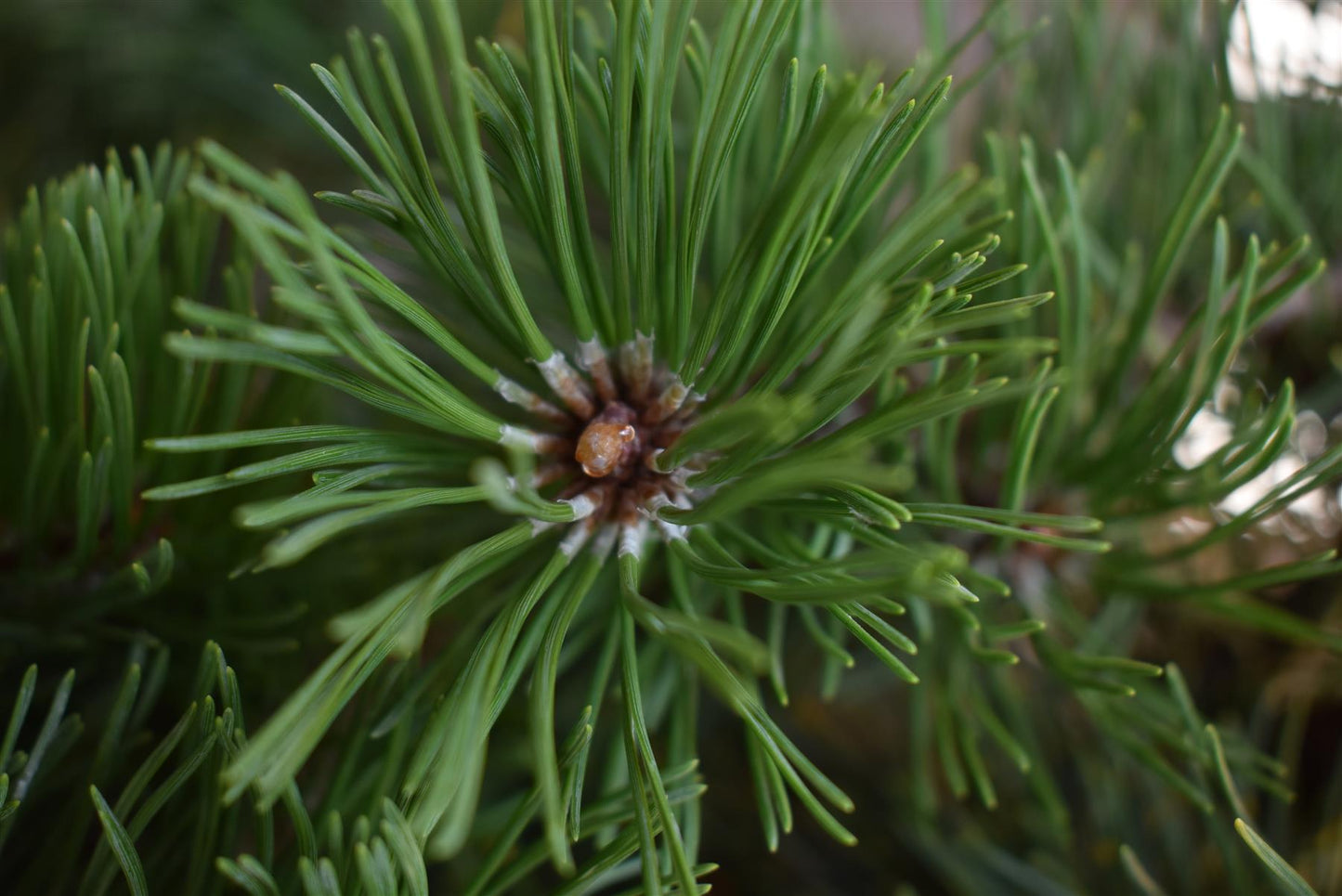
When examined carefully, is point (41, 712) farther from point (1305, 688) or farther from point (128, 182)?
point (1305, 688)

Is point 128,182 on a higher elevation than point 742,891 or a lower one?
higher

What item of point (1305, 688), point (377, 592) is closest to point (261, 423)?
point (377, 592)

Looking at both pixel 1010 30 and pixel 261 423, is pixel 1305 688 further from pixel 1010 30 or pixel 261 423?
pixel 261 423

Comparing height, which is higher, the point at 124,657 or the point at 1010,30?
the point at 1010,30

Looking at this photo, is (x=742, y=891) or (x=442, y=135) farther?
(x=742, y=891)

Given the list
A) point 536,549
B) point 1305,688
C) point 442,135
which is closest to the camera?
point 442,135

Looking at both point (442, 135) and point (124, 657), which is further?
point (124, 657)

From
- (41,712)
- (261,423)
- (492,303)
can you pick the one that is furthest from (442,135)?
(41,712)

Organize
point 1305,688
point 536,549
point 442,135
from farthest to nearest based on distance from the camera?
1. point 1305,688
2. point 536,549
3. point 442,135

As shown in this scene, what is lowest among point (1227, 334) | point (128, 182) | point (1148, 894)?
point (1148, 894)
